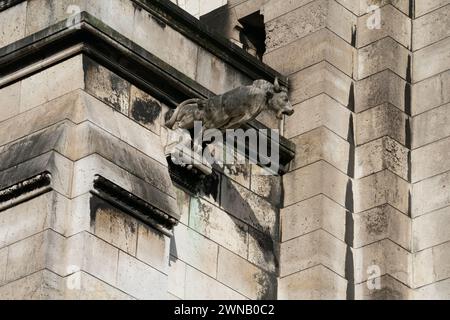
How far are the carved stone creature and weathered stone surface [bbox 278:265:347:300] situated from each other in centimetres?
193

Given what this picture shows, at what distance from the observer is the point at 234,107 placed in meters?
28.7

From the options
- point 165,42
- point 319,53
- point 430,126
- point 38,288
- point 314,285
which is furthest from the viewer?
point 319,53

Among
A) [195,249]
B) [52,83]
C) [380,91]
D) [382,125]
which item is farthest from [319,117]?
[52,83]

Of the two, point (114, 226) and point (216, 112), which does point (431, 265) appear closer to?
point (216, 112)

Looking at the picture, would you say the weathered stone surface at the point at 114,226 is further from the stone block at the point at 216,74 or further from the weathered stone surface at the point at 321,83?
the weathered stone surface at the point at 321,83

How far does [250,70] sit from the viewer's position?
30469 millimetres

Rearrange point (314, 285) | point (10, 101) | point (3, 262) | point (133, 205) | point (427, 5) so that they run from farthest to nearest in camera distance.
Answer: point (427, 5) → point (314, 285) → point (10, 101) → point (133, 205) → point (3, 262)

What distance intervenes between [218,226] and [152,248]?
6.17ft

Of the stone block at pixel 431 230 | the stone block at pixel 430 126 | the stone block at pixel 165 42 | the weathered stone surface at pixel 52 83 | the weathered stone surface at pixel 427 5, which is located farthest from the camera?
the weathered stone surface at pixel 427 5

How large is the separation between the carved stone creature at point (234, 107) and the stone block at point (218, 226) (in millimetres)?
960

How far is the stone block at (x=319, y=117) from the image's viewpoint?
99.3 ft

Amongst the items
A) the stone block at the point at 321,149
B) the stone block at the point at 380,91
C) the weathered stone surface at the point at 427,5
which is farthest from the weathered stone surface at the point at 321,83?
the weathered stone surface at the point at 427,5

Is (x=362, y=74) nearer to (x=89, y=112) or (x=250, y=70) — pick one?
(x=250, y=70)

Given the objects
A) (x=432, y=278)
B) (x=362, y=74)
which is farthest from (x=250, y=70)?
(x=432, y=278)
